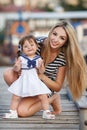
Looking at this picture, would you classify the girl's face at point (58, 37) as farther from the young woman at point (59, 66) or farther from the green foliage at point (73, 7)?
the green foliage at point (73, 7)

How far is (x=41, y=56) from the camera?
488 centimetres

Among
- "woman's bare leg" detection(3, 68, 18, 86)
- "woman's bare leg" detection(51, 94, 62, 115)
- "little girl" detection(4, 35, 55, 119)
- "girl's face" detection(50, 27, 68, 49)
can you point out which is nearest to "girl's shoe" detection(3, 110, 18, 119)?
"little girl" detection(4, 35, 55, 119)

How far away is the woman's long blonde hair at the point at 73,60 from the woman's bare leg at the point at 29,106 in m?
0.26

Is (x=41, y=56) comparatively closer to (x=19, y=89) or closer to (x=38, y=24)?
(x=19, y=89)

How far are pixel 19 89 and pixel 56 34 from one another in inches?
22.3

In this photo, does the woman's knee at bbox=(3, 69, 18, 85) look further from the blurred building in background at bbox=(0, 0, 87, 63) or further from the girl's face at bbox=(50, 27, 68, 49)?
the blurred building in background at bbox=(0, 0, 87, 63)

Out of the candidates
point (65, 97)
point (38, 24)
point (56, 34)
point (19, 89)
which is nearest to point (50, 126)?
point (19, 89)

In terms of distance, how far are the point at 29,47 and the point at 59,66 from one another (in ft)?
1.08

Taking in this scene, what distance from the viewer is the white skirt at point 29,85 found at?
462 centimetres

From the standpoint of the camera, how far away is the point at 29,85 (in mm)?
4602

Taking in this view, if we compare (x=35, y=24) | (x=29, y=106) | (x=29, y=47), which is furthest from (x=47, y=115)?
(x=35, y=24)

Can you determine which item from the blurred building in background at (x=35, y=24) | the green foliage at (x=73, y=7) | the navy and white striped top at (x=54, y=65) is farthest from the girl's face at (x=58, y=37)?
the green foliage at (x=73, y=7)

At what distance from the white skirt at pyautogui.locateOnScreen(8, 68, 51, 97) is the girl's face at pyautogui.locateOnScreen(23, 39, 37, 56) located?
0.14 m

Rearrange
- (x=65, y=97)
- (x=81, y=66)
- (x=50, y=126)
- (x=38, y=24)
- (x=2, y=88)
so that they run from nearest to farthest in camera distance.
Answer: (x=50, y=126)
(x=81, y=66)
(x=65, y=97)
(x=2, y=88)
(x=38, y=24)
